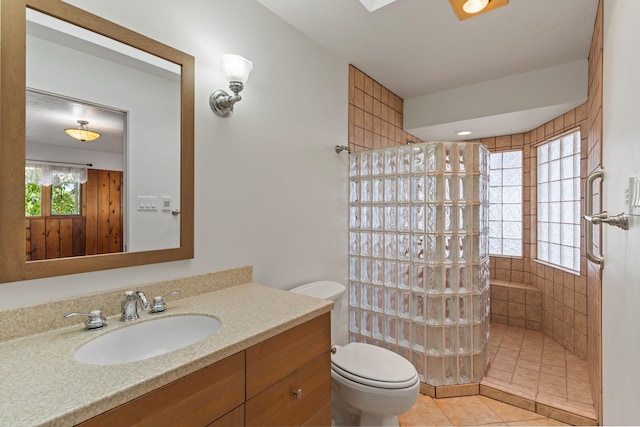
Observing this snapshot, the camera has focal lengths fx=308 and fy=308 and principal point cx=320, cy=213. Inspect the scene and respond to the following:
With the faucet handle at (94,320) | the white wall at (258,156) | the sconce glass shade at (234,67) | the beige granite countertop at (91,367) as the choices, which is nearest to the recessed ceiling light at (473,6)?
the white wall at (258,156)

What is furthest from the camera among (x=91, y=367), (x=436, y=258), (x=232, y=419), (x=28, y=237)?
(x=436, y=258)

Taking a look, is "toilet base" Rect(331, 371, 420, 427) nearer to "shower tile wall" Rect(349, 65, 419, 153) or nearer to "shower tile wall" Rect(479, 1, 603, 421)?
"shower tile wall" Rect(479, 1, 603, 421)

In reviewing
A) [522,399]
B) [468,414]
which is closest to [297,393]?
[468,414]

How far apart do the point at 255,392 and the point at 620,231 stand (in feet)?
4.37

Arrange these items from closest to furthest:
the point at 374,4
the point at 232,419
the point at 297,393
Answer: the point at 232,419 → the point at 297,393 → the point at 374,4

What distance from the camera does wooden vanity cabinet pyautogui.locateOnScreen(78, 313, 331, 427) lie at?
2.39ft

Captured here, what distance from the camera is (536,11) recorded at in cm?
183

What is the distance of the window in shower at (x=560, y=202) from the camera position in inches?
107

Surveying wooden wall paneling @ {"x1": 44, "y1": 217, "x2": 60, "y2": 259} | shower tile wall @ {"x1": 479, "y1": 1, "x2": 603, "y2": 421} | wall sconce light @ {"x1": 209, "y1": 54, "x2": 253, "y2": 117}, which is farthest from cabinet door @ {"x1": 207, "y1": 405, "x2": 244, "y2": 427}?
shower tile wall @ {"x1": 479, "y1": 1, "x2": 603, "y2": 421}

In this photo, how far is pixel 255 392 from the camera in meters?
0.96

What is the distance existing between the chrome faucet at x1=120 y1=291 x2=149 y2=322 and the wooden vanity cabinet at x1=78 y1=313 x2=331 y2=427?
456mm

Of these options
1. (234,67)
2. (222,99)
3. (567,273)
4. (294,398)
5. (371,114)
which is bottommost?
(294,398)

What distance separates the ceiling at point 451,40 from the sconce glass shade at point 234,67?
1.80 ft

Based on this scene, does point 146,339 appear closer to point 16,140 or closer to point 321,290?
point 16,140
